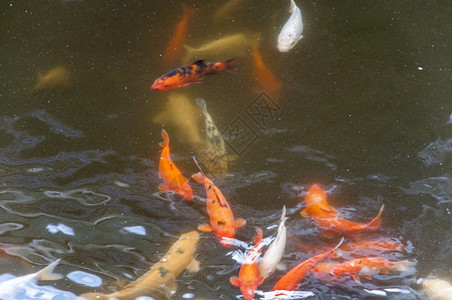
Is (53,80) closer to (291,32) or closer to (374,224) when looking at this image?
(291,32)

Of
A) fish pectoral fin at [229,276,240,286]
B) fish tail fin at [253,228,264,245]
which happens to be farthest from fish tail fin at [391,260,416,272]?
fish pectoral fin at [229,276,240,286]

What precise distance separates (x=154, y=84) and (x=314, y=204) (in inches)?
58.8

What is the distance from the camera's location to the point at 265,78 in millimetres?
3902

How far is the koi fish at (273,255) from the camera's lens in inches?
111

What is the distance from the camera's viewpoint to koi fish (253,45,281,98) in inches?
152

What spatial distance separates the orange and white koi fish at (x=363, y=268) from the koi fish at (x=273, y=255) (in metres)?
0.33

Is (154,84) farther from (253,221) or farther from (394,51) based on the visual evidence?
(394,51)

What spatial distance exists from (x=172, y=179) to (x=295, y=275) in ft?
3.62

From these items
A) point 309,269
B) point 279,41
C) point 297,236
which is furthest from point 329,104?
point 309,269

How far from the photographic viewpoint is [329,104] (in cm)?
378

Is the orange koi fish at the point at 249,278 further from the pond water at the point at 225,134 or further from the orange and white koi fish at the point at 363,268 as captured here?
the orange and white koi fish at the point at 363,268

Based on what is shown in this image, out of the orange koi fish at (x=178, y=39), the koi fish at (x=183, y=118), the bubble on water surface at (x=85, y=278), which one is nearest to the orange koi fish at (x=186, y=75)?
the koi fish at (x=183, y=118)

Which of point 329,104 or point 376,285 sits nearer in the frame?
point 376,285

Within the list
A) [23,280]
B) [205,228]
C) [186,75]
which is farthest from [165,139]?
[23,280]
